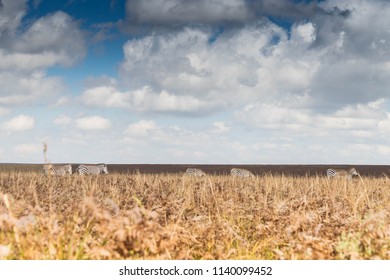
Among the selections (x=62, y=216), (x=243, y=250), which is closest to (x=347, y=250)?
(x=243, y=250)

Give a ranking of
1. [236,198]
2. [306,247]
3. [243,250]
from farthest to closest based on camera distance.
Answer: [236,198], [243,250], [306,247]

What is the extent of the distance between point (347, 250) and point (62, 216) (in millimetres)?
4203

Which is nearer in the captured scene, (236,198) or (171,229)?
(171,229)

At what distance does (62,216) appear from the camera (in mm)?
7660

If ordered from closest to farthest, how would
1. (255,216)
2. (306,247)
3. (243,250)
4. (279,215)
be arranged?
(306,247), (243,250), (279,215), (255,216)

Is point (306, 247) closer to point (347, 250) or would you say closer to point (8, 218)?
point (347, 250)

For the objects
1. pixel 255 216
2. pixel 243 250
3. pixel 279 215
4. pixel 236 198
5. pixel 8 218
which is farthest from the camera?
pixel 236 198

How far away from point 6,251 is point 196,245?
2624 millimetres

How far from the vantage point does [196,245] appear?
687cm
